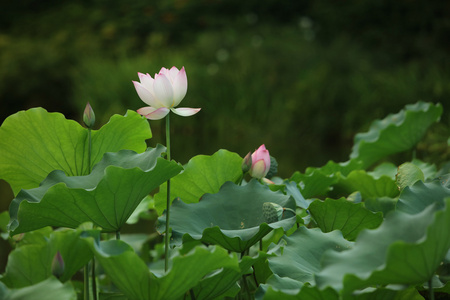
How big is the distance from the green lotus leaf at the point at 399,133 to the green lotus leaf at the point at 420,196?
483mm

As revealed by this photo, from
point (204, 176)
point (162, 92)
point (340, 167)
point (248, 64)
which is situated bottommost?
point (248, 64)

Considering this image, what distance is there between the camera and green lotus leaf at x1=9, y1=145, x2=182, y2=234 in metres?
0.70

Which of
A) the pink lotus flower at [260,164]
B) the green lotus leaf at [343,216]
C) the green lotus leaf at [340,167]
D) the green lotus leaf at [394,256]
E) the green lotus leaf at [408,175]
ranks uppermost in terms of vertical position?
the green lotus leaf at [394,256]

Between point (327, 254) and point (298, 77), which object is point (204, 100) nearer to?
point (298, 77)

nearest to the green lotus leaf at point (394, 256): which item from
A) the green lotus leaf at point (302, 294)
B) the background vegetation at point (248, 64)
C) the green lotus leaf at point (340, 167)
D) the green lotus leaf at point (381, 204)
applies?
the green lotus leaf at point (302, 294)

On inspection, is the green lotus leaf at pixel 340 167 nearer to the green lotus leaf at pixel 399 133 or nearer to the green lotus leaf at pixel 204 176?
the green lotus leaf at pixel 399 133

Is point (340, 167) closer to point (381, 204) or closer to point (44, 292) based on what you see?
point (381, 204)

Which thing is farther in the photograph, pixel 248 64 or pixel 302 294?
pixel 248 64

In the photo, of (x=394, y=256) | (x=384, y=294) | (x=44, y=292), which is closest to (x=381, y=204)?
(x=384, y=294)

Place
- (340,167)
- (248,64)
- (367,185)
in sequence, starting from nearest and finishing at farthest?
(367,185) < (340,167) < (248,64)

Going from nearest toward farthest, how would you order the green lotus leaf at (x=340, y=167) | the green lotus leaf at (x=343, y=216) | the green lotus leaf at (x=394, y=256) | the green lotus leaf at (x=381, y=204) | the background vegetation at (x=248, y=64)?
the green lotus leaf at (x=394, y=256), the green lotus leaf at (x=343, y=216), the green lotus leaf at (x=381, y=204), the green lotus leaf at (x=340, y=167), the background vegetation at (x=248, y=64)

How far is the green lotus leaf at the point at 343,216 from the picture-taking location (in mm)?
839

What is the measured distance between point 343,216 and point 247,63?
5.24m

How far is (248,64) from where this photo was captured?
19.7 ft
